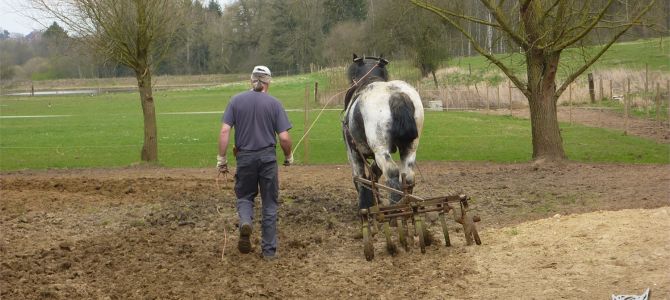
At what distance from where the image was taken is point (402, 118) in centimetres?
A: 852

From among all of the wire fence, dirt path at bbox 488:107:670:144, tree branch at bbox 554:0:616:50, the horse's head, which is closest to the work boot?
the horse's head

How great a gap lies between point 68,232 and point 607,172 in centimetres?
967

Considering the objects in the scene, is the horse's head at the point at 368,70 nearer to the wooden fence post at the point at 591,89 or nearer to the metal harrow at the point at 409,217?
the metal harrow at the point at 409,217

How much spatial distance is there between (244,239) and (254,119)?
1.34 m

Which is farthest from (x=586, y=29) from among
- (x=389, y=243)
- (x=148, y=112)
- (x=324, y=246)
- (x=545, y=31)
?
(x=148, y=112)

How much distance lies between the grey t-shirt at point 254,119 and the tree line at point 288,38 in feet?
27.6

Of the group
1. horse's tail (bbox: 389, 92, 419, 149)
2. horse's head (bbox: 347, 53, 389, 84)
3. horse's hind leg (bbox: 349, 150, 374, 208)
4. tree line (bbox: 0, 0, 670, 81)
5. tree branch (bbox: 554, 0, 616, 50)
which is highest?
tree line (bbox: 0, 0, 670, 81)

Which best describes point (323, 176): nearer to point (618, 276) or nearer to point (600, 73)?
point (618, 276)

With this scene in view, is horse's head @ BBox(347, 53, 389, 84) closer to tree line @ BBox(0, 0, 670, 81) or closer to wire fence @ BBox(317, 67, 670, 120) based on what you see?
tree line @ BBox(0, 0, 670, 81)

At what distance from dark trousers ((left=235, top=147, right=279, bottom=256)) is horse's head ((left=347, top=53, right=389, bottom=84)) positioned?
236 cm

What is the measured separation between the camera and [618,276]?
19.8ft

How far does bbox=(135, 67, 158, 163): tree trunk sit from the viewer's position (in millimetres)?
17516

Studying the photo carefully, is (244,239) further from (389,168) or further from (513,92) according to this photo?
(513,92)

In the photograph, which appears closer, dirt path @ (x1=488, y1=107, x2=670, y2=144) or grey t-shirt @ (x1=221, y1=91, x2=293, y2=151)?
grey t-shirt @ (x1=221, y1=91, x2=293, y2=151)
